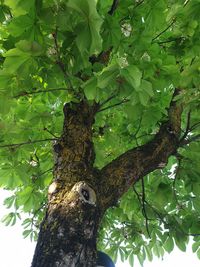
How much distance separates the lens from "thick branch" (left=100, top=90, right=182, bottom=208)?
2561mm

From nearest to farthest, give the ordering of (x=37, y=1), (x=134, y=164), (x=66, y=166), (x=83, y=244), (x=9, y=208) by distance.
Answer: (x=37, y=1)
(x=83, y=244)
(x=66, y=166)
(x=134, y=164)
(x=9, y=208)

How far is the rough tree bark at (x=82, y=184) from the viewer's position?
208 cm

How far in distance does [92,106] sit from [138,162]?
507 millimetres

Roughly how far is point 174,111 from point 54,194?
52.5 inches

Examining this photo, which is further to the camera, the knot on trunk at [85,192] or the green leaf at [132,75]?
the knot on trunk at [85,192]

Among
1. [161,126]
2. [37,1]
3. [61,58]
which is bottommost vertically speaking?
[37,1]

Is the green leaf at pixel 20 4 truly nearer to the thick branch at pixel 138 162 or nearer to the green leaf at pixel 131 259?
the thick branch at pixel 138 162

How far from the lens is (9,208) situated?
4.24 meters

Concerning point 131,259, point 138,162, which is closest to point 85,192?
point 138,162

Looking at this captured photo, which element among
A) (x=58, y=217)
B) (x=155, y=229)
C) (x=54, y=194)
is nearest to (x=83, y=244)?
(x=58, y=217)

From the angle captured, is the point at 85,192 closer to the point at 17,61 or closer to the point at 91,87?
the point at 91,87

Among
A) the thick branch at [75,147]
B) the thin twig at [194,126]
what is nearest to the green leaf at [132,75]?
the thick branch at [75,147]

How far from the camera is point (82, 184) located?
2.31m

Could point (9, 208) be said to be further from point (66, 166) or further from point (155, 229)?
point (66, 166)
